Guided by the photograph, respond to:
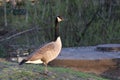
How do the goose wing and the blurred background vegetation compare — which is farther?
the blurred background vegetation

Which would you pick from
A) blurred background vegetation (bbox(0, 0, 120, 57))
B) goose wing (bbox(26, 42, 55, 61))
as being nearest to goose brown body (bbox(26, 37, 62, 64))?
goose wing (bbox(26, 42, 55, 61))

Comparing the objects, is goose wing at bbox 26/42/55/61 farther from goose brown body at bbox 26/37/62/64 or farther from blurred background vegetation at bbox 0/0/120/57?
blurred background vegetation at bbox 0/0/120/57

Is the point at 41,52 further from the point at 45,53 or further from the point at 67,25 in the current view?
the point at 67,25

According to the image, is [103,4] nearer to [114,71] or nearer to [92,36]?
[92,36]

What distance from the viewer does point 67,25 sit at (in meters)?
16.1

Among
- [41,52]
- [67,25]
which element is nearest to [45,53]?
[41,52]

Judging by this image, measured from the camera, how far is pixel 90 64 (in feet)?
36.1

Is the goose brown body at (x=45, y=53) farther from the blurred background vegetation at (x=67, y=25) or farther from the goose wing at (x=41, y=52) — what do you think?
the blurred background vegetation at (x=67, y=25)

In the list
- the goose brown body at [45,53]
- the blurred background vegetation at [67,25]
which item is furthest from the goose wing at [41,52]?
the blurred background vegetation at [67,25]

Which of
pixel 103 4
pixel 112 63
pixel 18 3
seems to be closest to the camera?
pixel 112 63

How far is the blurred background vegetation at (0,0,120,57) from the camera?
15.8 meters

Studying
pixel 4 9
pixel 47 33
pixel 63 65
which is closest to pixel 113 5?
pixel 47 33

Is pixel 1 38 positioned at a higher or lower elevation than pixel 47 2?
lower

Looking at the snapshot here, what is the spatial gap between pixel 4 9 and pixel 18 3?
2.67ft
